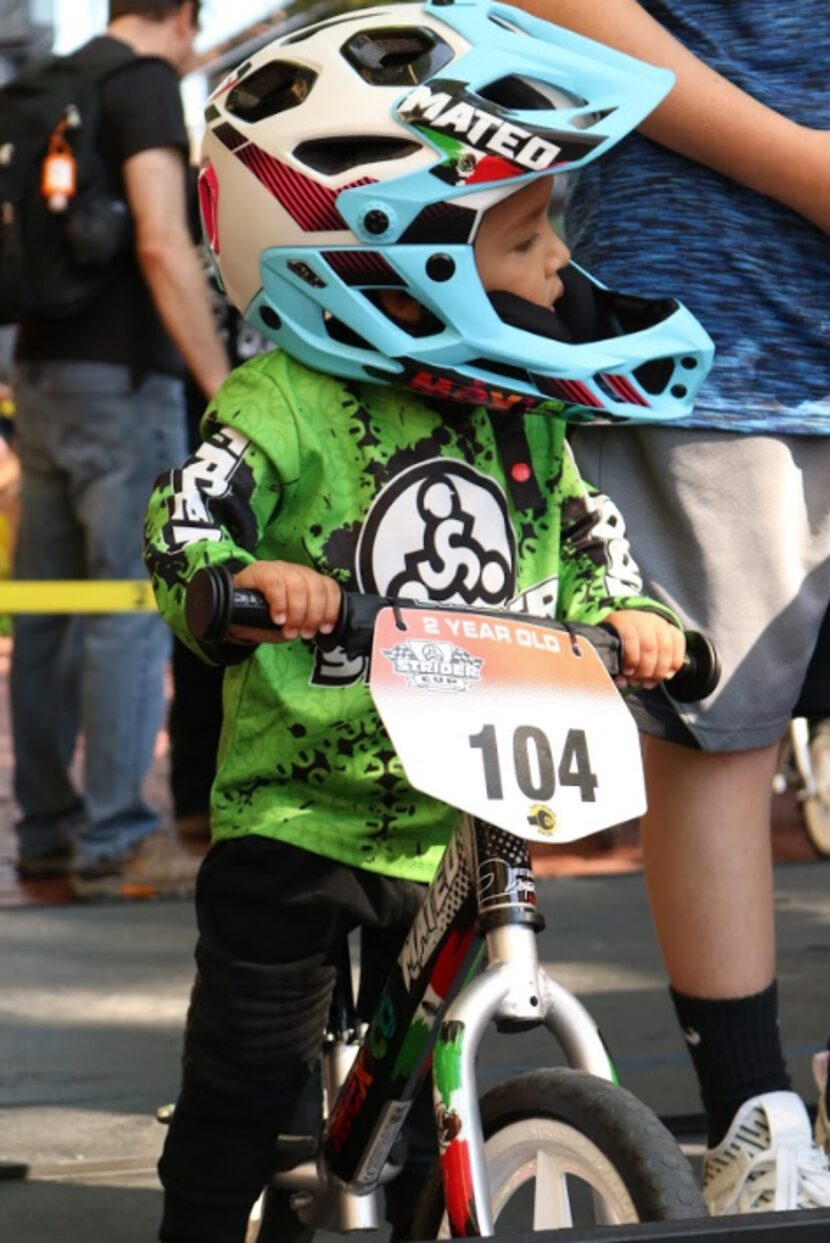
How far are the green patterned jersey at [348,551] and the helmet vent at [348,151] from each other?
0.23m

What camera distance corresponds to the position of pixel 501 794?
2146 millimetres

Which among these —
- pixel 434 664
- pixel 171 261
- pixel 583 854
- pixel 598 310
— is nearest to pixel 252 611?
pixel 434 664

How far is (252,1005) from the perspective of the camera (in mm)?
2621

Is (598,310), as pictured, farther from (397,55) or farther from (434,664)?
(434,664)

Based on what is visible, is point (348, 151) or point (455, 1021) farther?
point (348, 151)

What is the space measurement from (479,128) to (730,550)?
84 cm

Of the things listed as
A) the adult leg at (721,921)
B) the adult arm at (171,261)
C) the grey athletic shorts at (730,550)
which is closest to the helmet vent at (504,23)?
the grey athletic shorts at (730,550)

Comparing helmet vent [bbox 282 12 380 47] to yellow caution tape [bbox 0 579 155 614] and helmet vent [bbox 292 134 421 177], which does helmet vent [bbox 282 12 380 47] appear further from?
yellow caution tape [bbox 0 579 155 614]

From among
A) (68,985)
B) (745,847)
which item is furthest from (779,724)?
(68,985)

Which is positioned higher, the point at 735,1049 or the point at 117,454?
the point at 735,1049

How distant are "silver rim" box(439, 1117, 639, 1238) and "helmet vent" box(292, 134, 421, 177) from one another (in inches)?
40.0

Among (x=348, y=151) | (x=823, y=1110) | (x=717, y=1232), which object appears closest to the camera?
(x=717, y=1232)

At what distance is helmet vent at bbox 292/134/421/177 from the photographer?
2445mm

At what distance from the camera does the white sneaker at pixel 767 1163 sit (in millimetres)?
2859
